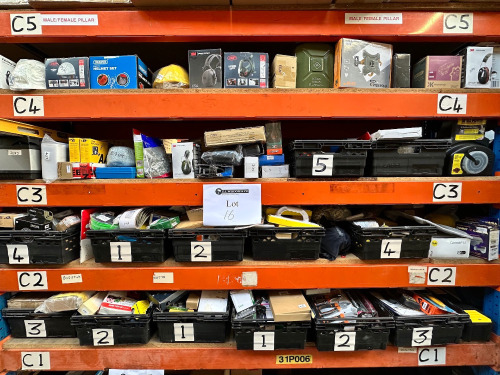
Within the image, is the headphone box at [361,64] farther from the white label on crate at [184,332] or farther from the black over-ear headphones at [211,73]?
the white label on crate at [184,332]

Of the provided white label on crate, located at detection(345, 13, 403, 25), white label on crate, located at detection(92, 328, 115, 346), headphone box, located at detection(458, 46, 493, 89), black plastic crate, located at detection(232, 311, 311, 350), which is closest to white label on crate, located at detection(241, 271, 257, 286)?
black plastic crate, located at detection(232, 311, 311, 350)

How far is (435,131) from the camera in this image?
56.1 inches

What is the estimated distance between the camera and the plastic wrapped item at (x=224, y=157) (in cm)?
117

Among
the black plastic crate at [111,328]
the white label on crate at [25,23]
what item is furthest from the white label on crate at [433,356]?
the white label on crate at [25,23]

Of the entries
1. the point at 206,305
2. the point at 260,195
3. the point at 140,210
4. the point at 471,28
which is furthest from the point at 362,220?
the point at 140,210

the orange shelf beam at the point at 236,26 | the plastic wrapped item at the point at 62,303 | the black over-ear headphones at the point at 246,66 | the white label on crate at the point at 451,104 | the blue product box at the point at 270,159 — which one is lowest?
the plastic wrapped item at the point at 62,303

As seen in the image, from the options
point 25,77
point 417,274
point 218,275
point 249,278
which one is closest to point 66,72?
point 25,77

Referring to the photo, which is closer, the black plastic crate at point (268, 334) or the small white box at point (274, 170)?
the black plastic crate at point (268, 334)

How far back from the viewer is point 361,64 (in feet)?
3.93

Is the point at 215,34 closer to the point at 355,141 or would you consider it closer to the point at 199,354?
the point at 355,141

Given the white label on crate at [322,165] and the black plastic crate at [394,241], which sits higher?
the white label on crate at [322,165]

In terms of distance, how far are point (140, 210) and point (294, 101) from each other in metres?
0.98

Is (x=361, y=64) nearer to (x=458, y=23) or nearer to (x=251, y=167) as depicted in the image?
(x=458, y=23)

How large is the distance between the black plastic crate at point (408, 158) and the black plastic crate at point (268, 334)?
90 cm
